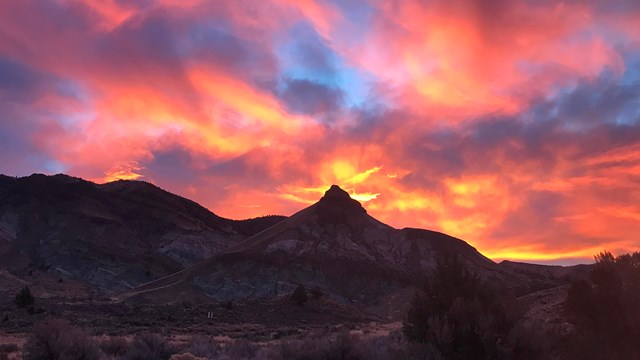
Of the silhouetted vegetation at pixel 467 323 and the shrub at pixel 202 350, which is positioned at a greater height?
the silhouetted vegetation at pixel 467 323

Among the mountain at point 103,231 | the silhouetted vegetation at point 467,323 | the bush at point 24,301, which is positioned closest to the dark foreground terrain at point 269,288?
the silhouetted vegetation at point 467,323

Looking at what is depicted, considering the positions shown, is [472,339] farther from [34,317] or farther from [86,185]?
[86,185]

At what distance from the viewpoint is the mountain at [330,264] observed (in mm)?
104938

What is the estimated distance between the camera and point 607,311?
15.8m

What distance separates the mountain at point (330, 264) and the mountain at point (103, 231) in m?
19.3

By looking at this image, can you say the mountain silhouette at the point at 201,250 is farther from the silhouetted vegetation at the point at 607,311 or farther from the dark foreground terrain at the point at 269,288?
the silhouetted vegetation at the point at 607,311

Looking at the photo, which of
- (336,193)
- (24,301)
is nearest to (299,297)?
Answer: (24,301)

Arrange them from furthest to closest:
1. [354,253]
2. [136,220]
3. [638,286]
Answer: [136,220], [354,253], [638,286]

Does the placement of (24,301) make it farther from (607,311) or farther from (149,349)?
(607,311)

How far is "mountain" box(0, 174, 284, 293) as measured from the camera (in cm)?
12469

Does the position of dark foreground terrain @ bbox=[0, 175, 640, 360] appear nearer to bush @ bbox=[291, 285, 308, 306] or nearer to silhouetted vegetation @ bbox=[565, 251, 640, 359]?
silhouetted vegetation @ bbox=[565, 251, 640, 359]

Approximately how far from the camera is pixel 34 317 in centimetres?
5162

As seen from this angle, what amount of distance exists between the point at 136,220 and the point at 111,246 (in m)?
23.4

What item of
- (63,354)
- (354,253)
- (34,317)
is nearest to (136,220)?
(354,253)
